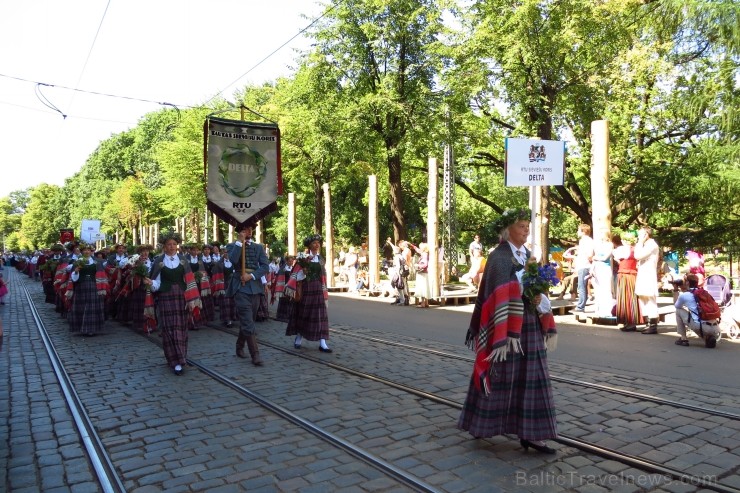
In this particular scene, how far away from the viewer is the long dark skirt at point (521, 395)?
453cm

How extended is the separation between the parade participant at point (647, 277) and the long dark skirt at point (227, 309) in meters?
8.56

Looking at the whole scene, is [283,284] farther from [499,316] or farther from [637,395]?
[499,316]

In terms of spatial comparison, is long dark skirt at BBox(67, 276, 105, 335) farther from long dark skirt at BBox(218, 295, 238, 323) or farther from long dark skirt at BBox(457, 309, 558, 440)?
long dark skirt at BBox(457, 309, 558, 440)

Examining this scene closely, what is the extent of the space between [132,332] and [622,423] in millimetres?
10421

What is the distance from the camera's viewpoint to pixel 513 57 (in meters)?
20.5

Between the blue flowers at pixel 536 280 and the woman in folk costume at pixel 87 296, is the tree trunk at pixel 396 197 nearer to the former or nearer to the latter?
the woman in folk costume at pixel 87 296

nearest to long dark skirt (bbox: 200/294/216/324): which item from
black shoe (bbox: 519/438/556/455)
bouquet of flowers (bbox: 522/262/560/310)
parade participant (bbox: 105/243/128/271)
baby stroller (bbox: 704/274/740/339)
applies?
parade participant (bbox: 105/243/128/271)

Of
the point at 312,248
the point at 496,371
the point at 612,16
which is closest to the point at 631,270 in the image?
the point at 312,248

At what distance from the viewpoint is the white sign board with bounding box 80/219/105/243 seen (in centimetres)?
4822

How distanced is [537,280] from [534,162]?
25.0 feet

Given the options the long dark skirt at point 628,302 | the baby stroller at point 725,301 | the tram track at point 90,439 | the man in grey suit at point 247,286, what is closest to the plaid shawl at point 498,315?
the tram track at point 90,439

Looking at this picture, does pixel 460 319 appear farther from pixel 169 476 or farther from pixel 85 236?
pixel 85 236

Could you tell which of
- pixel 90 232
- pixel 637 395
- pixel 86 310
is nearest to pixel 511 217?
pixel 637 395

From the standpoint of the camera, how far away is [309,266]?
959 centimetres
